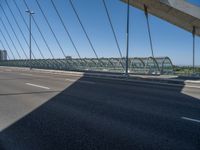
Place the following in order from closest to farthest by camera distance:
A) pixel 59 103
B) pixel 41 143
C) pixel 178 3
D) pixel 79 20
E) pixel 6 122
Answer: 1. pixel 41 143
2. pixel 6 122
3. pixel 59 103
4. pixel 178 3
5. pixel 79 20

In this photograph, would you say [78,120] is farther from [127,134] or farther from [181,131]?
[181,131]

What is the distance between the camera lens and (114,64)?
34.1 metres

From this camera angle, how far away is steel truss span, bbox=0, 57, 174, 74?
27906 millimetres

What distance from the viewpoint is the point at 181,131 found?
566 centimetres

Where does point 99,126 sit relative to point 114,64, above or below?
below

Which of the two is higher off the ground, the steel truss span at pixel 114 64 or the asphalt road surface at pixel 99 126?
the steel truss span at pixel 114 64

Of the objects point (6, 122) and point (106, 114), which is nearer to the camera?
point (6, 122)

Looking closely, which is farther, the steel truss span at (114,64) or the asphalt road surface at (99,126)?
the steel truss span at (114,64)

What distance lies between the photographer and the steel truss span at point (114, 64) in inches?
1099

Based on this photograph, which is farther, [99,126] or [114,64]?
[114,64]

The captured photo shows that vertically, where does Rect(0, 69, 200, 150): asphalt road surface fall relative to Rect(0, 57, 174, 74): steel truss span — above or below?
below

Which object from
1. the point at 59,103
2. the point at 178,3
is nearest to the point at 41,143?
the point at 59,103

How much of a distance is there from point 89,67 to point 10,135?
108 feet

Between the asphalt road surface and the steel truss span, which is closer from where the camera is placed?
the asphalt road surface
